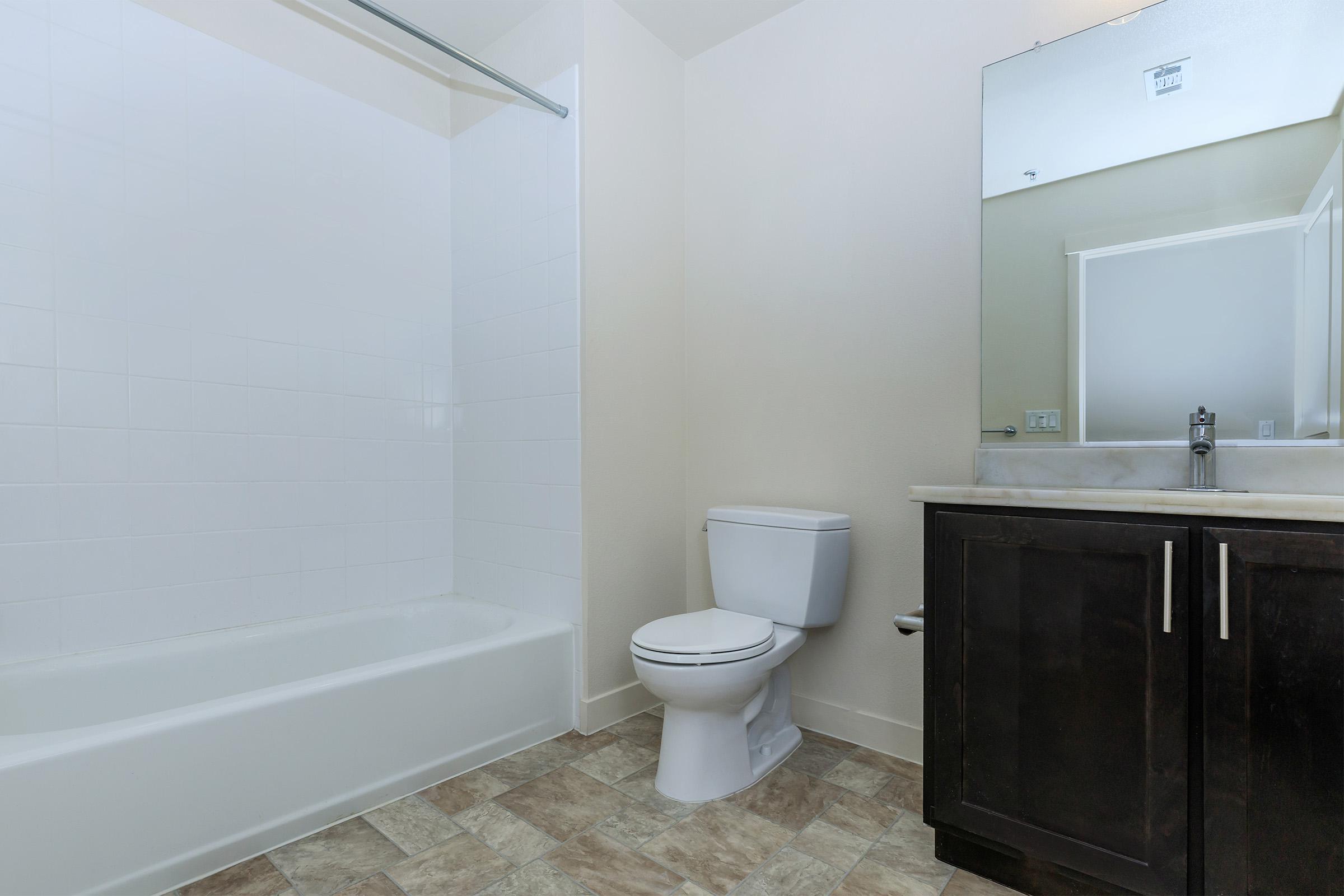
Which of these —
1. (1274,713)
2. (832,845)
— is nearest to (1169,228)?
(1274,713)

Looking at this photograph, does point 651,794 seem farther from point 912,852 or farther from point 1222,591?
point 1222,591

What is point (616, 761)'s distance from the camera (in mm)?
2053

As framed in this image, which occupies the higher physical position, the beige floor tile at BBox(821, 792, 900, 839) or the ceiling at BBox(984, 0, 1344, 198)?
the ceiling at BBox(984, 0, 1344, 198)

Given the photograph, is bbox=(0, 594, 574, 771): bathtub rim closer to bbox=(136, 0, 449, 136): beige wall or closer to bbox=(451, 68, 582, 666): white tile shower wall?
bbox=(451, 68, 582, 666): white tile shower wall

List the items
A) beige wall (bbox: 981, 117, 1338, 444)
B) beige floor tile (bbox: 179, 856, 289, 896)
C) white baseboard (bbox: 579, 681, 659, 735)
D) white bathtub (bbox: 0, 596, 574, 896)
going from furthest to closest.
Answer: white baseboard (bbox: 579, 681, 659, 735) < beige wall (bbox: 981, 117, 1338, 444) < beige floor tile (bbox: 179, 856, 289, 896) < white bathtub (bbox: 0, 596, 574, 896)

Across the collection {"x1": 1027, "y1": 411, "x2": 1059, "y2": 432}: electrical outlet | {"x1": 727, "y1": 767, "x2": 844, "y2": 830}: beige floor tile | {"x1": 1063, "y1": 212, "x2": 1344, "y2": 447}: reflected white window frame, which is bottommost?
{"x1": 727, "y1": 767, "x2": 844, "y2": 830}: beige floor tile

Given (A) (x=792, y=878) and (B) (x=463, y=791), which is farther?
(B) (x=463, y=791)

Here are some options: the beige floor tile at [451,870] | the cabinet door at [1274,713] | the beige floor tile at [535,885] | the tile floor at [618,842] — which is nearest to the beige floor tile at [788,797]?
the tile floor at [618,842]

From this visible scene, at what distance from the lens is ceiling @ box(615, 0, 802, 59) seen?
7.61 ft

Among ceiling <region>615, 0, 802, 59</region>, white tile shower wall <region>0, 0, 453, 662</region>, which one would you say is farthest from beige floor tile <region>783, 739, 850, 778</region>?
ceiling <region>615, 0, 802, 59</region>

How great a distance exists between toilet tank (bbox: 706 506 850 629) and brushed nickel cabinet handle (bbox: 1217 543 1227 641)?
3.24ft

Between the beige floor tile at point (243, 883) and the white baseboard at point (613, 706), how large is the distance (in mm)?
953

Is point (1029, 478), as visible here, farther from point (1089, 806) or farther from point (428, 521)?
point (428, 521)

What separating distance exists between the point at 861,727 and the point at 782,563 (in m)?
0.60
